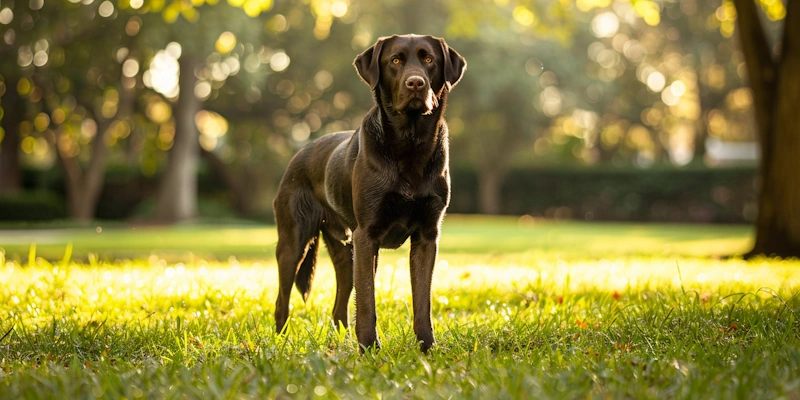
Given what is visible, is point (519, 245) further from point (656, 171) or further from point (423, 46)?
point (656, 171)

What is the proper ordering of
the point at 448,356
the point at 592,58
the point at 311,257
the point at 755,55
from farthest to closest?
1. the point at 592,58
2. the point at 755,55
3. the point at 311,257
4. the point at 448,356

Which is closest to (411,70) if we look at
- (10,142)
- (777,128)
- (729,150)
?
(777,128)

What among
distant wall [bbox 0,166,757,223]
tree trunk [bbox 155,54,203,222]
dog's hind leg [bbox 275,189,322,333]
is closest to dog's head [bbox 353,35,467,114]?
dog's hind leg [bbox 275,189,322,333]

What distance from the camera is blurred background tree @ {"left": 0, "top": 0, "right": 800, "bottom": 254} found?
1950cm

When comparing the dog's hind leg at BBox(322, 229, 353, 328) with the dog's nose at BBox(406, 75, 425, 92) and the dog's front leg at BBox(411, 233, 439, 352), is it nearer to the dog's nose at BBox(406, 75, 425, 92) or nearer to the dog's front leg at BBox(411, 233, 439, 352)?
the dog's front leg at BBox(411, 233, 439, 352)

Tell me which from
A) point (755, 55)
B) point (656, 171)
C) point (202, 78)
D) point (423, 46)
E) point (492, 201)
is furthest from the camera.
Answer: point (492, 201)

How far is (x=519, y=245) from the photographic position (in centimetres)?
1572

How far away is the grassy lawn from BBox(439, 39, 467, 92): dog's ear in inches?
54.4

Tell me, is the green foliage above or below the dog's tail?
below

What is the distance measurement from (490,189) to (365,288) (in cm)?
3040

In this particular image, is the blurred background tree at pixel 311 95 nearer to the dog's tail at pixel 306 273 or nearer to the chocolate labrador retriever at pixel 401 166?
the dog's tail at pixel 306 273

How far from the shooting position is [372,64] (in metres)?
4.42

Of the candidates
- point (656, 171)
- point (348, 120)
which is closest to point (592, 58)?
point (656, 171)

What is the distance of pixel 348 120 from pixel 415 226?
1082 inches
